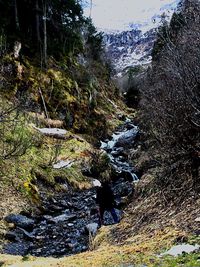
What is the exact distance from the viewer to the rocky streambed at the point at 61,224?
42.3 ft

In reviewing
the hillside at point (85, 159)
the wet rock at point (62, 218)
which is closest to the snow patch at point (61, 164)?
the hillside at point (85, 159)

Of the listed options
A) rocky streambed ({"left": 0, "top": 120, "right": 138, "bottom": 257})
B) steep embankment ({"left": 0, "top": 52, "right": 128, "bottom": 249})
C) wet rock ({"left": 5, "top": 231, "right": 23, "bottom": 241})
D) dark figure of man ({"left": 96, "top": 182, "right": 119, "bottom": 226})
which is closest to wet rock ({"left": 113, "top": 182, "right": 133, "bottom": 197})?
rocky streambed ({"left": 0, "top": 120, "right": 138, "bottom": 257})

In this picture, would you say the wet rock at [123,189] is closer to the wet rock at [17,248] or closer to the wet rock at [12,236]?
the wet rock at [12,236]

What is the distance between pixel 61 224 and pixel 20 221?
152cm

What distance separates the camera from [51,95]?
106ft

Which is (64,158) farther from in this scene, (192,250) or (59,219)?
(192,250)

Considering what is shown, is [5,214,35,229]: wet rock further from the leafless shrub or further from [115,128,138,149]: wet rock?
[115,128,138,149]: wet rock

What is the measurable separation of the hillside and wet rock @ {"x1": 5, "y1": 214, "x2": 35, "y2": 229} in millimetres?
54

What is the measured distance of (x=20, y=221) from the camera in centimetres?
1509

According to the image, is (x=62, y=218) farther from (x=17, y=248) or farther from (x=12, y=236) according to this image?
(x=17, y=248)

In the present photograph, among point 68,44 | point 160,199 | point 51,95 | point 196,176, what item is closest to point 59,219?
point 160,199

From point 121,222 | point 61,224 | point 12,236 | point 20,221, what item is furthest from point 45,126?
point 121,222

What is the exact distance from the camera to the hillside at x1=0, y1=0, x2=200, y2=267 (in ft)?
27.9

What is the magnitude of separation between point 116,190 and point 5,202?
5.75 meters
